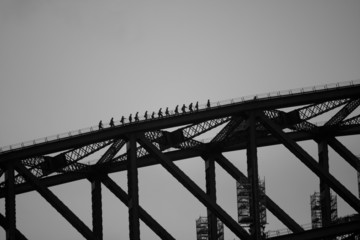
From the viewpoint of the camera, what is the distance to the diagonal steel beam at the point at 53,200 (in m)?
82.9

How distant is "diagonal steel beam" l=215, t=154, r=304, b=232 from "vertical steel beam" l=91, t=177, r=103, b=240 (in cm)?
1109

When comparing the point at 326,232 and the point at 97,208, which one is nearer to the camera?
the point at 326,232

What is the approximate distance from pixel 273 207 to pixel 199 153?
28.5 ft

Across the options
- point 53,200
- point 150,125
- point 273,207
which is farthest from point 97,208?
point 273,207

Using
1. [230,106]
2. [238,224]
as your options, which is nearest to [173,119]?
[230,106]

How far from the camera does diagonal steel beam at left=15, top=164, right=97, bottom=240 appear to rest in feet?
272

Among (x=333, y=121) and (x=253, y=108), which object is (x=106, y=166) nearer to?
(x=253, y=108)

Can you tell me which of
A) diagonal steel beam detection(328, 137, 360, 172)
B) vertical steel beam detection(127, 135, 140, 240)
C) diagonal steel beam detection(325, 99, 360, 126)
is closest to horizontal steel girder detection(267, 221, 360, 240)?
vertical steel beam detection(127, 135, 140, 240)

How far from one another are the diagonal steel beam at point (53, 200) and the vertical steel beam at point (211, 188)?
464 inches

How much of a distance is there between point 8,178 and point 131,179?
1001cm

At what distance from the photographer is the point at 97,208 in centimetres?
9231

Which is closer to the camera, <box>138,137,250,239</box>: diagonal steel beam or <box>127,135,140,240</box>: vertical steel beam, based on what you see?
<box>138,137,250,239</box>: diagonal steel beam

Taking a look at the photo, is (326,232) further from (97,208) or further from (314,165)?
(97,208)

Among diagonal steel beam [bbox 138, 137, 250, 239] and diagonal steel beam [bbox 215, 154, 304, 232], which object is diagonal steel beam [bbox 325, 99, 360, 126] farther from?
diagonal steel beam [bbox 138, 137, 250, 239]
